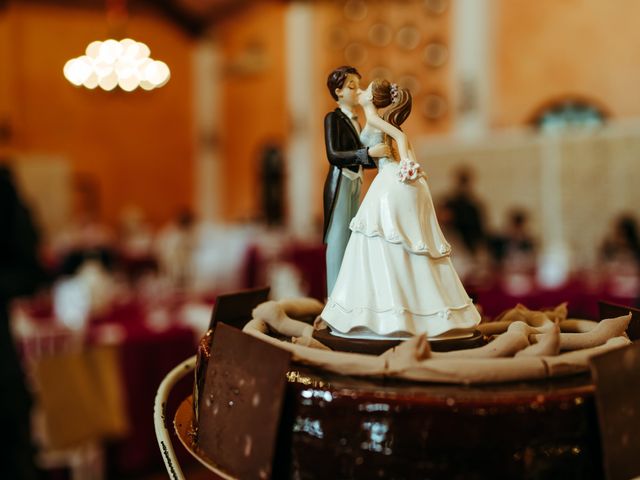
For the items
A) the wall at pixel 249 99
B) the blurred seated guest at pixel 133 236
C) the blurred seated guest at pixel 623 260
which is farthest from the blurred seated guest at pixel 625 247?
the wall at pixel 249 99

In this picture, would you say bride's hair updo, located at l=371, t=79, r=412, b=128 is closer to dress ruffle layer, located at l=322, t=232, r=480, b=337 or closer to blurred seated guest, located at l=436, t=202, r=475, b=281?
dress ruffle layer, located at l=322, t=232, r=480, b=337

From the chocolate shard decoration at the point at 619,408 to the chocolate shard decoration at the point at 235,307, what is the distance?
588 mm

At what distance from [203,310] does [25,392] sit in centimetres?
213

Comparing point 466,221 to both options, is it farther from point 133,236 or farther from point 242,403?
point 133,236

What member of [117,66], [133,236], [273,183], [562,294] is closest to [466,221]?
[562,294]

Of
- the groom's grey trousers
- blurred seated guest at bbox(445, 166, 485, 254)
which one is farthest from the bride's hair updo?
blurred seated guest at bbox(445, 166, 485, 254)

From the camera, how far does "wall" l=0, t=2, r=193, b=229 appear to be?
45.3ft

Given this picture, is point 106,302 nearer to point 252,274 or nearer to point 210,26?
point 252,274

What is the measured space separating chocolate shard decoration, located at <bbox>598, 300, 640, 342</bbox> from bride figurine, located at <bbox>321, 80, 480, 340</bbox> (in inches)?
8.8

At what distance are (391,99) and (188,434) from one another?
609 mm

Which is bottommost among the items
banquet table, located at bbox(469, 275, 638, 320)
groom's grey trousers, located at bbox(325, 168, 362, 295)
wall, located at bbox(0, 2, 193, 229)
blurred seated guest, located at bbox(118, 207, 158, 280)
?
blurred seated guest, located at bbox(118, 207, 158, 280)

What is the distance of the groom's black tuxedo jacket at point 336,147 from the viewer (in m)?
1.18

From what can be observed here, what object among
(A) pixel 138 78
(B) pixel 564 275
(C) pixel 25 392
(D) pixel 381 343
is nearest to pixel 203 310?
(C) pixel 25 392

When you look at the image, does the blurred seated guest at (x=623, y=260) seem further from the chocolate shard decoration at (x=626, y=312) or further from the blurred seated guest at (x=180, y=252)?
the blurred seated guest at (x=180, y=252)
